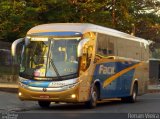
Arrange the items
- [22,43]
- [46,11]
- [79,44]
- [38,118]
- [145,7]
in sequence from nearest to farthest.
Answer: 1. [38,118]
2. [79,44]
3. [22,43]
4. [46,11]
5. [145,7]

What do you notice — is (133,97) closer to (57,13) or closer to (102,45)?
(102,45)

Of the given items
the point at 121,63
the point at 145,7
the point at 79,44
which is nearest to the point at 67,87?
the point at 79,44

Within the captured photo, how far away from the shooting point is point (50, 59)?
817 inches

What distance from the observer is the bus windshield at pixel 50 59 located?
20531 millimetres

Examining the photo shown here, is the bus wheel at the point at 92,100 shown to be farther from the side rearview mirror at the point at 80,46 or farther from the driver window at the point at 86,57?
the side rearview mirror at the point at 80,46

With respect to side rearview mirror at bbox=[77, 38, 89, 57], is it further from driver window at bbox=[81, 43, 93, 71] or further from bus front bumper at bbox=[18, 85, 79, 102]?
bus front bumper at bbox=[18, 85, 79, 102]

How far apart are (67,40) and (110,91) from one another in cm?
438

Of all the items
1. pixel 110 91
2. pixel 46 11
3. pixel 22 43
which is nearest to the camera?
pixel 22 43

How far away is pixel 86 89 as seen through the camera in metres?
21.3

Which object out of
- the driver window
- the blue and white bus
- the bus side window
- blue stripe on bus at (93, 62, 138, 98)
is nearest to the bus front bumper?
the blue and white bus

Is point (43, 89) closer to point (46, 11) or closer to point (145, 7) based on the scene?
point (46, 11)

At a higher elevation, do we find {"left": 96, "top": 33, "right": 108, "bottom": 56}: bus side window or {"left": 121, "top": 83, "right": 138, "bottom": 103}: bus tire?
{"left": 96, "top": 33, "right": 108, "bottom": 56}: bus side window

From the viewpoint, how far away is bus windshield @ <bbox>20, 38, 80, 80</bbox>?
67.4 feet

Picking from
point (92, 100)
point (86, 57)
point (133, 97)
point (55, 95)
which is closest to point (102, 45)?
point (86, 57)
